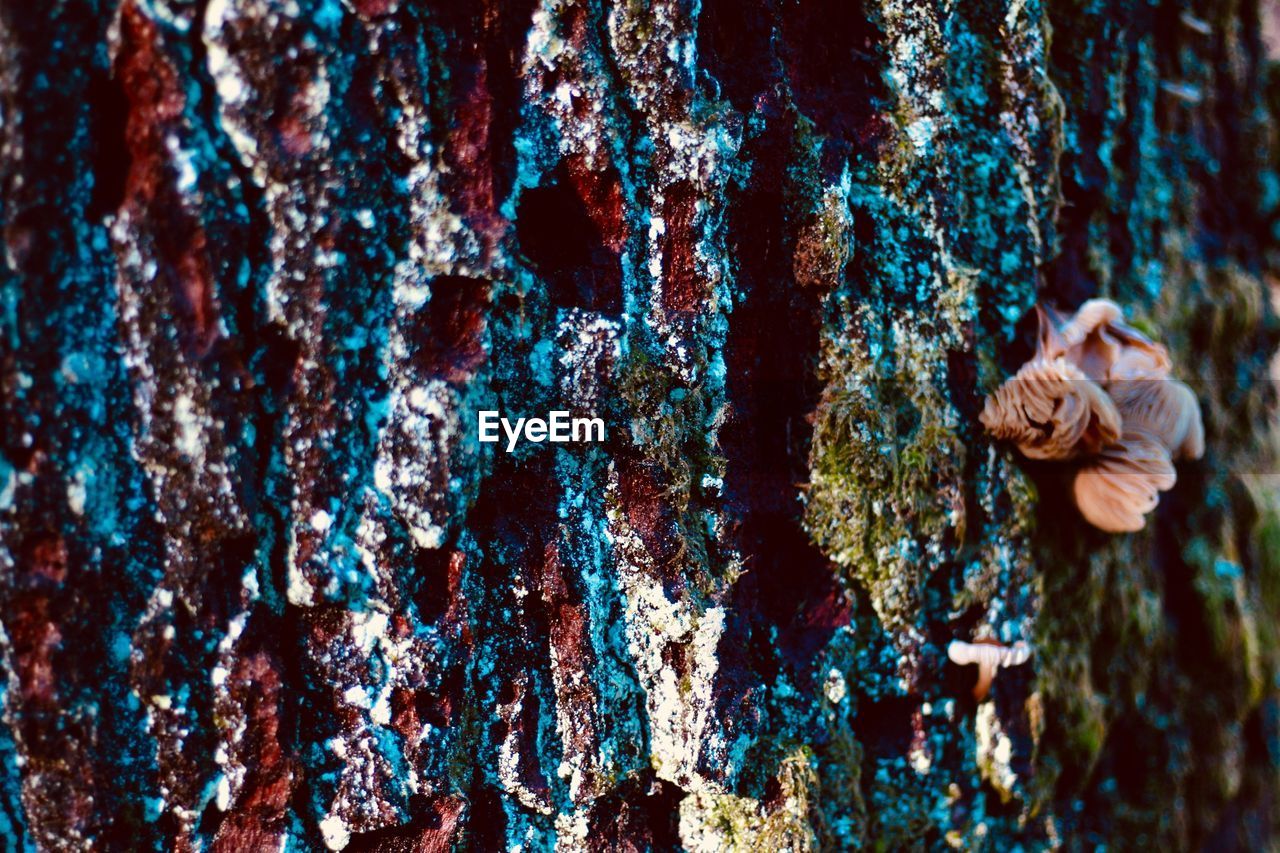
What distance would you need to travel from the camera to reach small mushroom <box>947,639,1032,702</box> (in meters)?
1.83

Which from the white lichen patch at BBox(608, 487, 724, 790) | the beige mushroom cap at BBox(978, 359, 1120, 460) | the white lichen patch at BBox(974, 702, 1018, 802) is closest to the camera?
the white lichen patch at BBox(608, 487, 724, 790)

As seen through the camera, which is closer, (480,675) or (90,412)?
(90,412)

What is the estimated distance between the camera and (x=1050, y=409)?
1.80m

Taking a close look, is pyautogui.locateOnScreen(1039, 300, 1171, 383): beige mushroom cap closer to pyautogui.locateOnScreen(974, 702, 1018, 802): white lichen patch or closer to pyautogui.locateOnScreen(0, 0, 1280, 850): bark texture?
pyautogui.locateOnScreen(0, 0, 1280, 850): bark texture

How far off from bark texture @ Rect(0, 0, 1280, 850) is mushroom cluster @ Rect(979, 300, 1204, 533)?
7 cm

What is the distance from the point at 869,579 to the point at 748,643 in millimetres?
285

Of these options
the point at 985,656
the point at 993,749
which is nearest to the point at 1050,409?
the point at 985,656

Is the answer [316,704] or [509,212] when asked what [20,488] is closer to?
[316,704]

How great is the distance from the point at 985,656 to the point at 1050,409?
0.53 meters

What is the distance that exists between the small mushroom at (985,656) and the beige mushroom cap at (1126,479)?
359 mm

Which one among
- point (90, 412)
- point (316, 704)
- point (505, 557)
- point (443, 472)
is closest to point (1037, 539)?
point (505, 557)

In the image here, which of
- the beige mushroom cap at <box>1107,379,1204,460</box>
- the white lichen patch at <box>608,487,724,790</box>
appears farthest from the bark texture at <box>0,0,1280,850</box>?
the beige mushroom cap at <box>1107,379,1204,460</box>

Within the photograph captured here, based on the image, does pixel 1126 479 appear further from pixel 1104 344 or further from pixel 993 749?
pixel 993 749

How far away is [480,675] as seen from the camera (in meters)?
1.55
